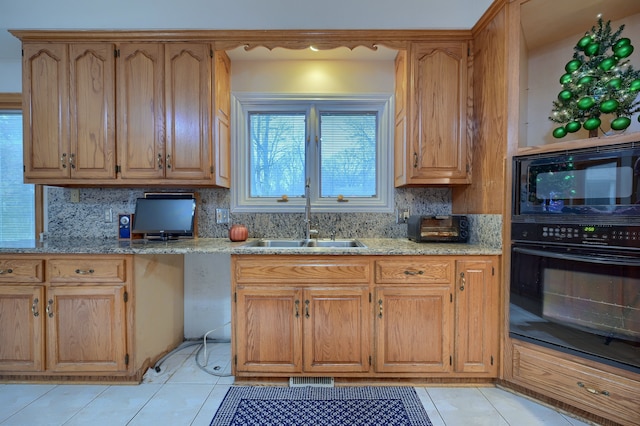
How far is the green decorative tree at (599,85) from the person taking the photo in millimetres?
1579

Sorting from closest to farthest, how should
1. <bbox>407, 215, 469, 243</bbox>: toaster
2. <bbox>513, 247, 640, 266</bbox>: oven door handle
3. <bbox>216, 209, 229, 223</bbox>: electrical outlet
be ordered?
1. <bbox>513, 247, 640, 266</bbox>: oven door handle
2. <bbox>407, 215, 469, 243</bbox>: toaster
3. <bbox>216, 209, 229, 223</bbox>: electrical outlet

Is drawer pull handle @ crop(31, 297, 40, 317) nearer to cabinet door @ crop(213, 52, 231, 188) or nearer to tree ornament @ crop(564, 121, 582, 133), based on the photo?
cabinet door @ crop(213, 52, 231, 188)

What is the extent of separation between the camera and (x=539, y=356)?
1.73 meters

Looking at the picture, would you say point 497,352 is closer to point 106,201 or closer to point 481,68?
point 481,68

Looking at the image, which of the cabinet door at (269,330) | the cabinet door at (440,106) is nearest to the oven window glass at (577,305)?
the cabinet door at (440,106)

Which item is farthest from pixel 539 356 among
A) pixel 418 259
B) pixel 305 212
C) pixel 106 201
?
pixel 106 201

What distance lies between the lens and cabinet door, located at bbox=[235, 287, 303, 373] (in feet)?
6.13

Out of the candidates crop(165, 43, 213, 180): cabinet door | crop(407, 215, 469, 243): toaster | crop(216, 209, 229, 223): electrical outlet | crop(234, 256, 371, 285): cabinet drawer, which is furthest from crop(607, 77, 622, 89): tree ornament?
crop(216, 209, 229, 223): electrical outlet

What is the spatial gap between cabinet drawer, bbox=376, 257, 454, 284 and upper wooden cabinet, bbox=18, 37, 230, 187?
1.44m

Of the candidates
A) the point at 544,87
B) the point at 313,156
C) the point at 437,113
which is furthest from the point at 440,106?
the point at 313,156

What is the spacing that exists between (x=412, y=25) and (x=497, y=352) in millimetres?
2323

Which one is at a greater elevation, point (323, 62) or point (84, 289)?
point (323, 62)

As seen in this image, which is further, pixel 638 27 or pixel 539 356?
pixel 638 27

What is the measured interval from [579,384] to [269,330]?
1.80 metres
